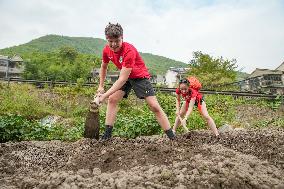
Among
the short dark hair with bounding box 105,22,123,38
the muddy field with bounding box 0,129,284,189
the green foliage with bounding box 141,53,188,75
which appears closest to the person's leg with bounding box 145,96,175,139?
the muddy field with bounding box 0,129,284,189

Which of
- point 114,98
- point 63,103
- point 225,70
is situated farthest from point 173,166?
point 225,70

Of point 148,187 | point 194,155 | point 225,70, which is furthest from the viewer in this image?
point 225,70

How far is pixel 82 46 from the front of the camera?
148500 mm

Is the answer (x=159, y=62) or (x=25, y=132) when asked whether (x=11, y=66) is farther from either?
(x=159, y=62)

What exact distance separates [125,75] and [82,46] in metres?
147

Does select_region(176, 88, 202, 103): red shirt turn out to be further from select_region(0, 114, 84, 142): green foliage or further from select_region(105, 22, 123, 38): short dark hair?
select_region(0, 114, 84, 142): green foliage

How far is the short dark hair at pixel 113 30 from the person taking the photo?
4.84 metres

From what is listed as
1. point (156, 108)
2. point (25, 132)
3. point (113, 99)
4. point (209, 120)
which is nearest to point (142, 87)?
point (156, 108)

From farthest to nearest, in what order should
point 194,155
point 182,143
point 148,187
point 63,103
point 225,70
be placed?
point 225,70 → point 63,103 → point 182,143 → point 194,155 → point 148,187

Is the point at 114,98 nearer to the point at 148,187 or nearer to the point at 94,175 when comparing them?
the point at 94,175

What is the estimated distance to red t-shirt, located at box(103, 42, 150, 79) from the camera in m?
4.96

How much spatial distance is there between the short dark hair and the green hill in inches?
4693

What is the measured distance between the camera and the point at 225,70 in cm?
3578

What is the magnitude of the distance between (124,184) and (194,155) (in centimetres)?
137
